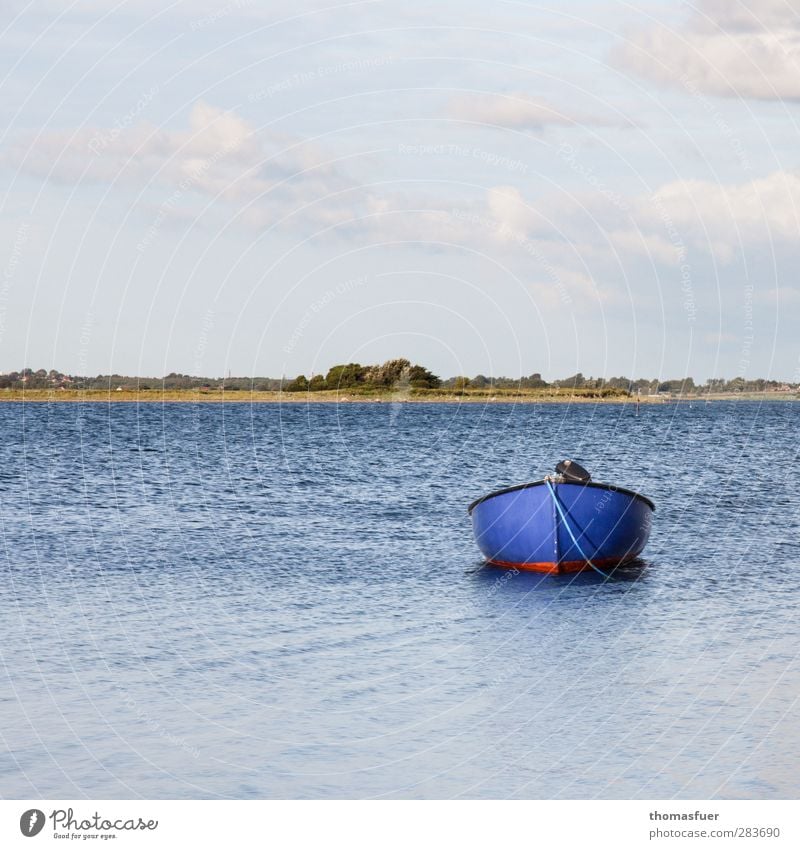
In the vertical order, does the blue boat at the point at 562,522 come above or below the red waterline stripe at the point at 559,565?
above

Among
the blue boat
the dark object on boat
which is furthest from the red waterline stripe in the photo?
the dark object on boat

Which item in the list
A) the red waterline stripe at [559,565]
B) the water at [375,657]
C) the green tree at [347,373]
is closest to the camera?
the water at [375,657]

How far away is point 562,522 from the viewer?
32688 millimetres

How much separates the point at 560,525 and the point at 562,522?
0.09 metres

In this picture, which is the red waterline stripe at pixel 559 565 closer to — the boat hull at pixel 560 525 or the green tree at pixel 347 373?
the boat hull at pixel 560 525

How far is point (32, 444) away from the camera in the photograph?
10444cm

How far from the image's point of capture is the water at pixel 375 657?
659 inches

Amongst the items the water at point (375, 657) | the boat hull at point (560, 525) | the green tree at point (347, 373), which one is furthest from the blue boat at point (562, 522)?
the green tree at point (347, 373)

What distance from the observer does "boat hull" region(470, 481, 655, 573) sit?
32.5 m

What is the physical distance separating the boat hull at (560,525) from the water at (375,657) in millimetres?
789

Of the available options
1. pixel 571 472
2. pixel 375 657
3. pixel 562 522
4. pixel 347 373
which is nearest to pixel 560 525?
pixel 562 522
